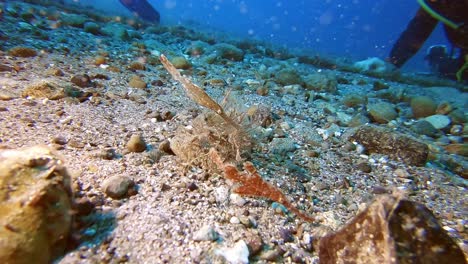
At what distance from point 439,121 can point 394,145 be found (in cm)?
215

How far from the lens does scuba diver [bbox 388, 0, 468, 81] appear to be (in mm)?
7465

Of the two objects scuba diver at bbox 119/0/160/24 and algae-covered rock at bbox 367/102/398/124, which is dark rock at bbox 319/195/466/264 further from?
scuba diver at bbox 119/0/160/24

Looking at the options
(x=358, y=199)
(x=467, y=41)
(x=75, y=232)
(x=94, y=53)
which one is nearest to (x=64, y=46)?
(x=94, y=53)

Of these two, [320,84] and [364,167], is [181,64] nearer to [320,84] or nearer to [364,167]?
[320,84]

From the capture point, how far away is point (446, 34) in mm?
8250

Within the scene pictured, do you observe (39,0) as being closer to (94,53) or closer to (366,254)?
(94,53)

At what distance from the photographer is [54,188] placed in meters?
1.34

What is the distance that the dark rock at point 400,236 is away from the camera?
113 cm

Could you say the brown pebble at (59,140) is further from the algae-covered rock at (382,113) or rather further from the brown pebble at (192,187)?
the algae-covered rock at (382,113)

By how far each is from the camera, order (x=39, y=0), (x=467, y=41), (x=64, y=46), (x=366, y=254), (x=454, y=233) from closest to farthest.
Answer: (x=366, y=254)
(x=454, y=233)
(x=64, y=46)
(x=467, y=41)
(x=39, y=0)

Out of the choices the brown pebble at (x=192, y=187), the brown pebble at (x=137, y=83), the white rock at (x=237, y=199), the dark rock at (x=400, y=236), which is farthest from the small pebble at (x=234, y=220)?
the brown pebble at (x=137, y=83)

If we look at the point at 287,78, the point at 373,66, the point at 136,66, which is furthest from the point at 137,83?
the point at 373,66

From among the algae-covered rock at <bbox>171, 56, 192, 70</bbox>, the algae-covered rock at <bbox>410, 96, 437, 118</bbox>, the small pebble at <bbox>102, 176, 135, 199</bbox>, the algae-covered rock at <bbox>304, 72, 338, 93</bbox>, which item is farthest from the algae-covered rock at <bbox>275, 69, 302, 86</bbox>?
the small pebble at <bbox>102, 176, 135, 199</bbox>

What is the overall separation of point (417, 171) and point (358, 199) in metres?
1.11
